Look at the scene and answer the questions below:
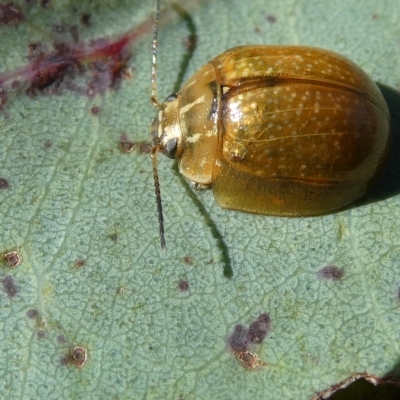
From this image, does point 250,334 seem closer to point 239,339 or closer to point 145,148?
point 239,339

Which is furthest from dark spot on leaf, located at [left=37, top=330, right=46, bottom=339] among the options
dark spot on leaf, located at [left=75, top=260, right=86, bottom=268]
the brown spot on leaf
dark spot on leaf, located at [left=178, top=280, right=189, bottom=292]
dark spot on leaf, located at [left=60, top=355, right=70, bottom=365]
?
the brown spot on leaf

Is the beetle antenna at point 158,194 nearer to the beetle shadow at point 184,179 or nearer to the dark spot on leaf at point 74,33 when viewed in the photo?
the beetle shadow at point 184,179

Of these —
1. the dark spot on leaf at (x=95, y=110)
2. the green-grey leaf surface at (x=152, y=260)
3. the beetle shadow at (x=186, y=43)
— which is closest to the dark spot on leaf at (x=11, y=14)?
the green-grey leaf surface at (x=152, y=260)

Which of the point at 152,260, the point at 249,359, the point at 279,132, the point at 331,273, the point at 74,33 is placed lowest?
the point at 249,359

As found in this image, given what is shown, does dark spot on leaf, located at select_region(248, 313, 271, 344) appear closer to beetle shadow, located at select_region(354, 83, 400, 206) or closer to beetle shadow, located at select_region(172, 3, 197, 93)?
beetle shadow, located at select_region(354, 83, 400, 206)

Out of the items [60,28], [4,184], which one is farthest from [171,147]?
[60,28]

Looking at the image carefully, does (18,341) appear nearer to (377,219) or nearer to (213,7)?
(377,219)
